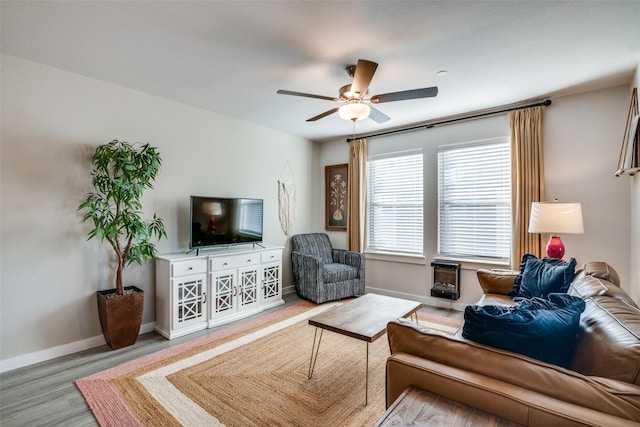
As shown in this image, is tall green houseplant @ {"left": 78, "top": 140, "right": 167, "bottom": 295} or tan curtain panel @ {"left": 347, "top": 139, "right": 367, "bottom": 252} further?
tan curtain panel @ {"left": 347, "top": 139, "right": 367, "bottom": 252}

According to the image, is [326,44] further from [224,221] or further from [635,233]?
[635,233]

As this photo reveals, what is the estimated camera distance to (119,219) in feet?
9.03

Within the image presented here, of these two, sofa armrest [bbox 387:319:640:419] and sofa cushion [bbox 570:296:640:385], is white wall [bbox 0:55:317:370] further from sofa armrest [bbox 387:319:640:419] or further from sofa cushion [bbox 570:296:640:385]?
sofa cushion [bbox 570:296:640:385]

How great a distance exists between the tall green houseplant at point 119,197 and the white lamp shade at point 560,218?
3.86m

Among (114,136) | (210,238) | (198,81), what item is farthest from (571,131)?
(114,136)

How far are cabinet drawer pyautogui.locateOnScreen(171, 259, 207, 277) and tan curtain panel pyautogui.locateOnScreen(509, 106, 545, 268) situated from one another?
3628 mm

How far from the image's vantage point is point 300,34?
218cm

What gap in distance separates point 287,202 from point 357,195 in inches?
45.9

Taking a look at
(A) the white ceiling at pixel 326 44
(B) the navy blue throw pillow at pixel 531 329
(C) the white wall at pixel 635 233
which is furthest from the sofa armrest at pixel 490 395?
(C) the white wall at pixel 635 233

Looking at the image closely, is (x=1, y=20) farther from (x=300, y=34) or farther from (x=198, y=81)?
(x=300, y=34)

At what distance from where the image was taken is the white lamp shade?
287cm

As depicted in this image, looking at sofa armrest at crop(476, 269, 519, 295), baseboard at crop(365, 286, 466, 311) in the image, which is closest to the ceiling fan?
sofa armrest at crop(476, 269, 519, 295)

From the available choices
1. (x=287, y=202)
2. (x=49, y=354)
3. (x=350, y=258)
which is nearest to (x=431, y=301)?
(x=350, y=258)

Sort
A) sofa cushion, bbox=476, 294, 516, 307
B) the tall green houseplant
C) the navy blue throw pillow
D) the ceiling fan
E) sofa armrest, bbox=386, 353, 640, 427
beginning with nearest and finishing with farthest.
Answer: sofa armrest, bbox=386, 353, 640, 427
the navy blue throw pillow
the ceiling fan
sofa cushion, bbox=476, 294, 516, 307
the tall green houseplant
